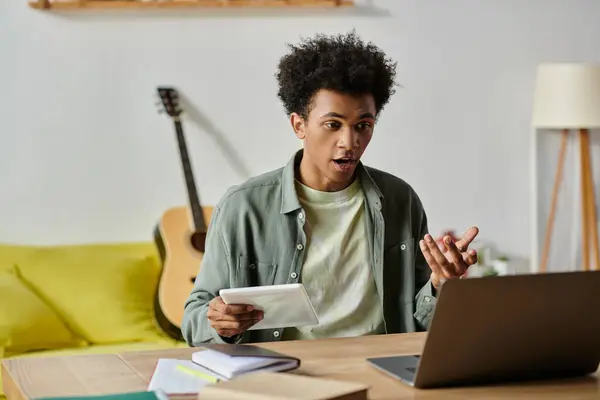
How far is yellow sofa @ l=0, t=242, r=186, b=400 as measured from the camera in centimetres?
310

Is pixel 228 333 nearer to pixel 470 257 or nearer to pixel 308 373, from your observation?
pixel 308 373

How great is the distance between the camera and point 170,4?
140 inches

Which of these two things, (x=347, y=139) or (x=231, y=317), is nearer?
(x=231, y=317)

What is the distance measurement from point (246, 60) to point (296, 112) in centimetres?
155

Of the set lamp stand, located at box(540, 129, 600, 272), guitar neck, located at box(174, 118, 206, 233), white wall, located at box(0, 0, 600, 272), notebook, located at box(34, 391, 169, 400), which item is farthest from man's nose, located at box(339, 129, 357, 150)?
lamp stand, located at box(540, 129, 600, 272)

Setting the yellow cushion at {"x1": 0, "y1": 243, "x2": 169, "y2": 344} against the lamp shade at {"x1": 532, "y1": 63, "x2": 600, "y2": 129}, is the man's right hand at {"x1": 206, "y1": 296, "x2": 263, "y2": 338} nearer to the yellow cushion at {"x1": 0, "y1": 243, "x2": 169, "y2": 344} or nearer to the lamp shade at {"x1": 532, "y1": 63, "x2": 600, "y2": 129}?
the yellow cushion at {"x1": 0, "y1": 243, "x2": 169, "y2": 344}

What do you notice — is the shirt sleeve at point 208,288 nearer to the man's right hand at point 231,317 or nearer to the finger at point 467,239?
the man's right hand at point 231,317

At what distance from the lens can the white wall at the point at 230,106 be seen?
347cm

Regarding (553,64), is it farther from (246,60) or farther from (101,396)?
(101,396)

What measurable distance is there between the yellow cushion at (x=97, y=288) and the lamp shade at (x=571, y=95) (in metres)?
1.68

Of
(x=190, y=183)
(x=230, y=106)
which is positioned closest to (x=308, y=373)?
(x=190, y=183)

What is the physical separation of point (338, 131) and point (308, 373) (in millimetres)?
668

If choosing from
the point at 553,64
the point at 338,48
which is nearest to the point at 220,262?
the point at 338,48

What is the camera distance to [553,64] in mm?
3834
